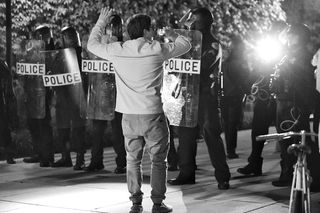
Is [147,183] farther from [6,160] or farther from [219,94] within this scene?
[6,160]

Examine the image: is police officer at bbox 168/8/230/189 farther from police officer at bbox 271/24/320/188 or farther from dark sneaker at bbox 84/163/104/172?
dark sneaker at bbox 84/163/104/172

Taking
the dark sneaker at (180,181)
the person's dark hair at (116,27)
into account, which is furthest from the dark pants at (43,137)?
the dark sneaker at (180,181)

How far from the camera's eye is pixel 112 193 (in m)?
8.57

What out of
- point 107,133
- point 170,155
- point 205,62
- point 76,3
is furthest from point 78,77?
point 76,3

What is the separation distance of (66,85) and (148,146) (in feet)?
13.4

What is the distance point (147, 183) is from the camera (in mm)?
9289

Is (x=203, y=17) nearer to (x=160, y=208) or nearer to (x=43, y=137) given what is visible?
(x=160, y=208)

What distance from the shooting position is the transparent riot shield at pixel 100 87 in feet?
33.8

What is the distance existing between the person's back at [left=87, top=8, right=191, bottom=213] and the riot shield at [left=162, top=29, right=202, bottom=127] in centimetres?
162

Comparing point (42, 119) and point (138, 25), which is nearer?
point (138, 25)

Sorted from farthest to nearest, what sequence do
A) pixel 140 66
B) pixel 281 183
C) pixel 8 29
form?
pixel 8 29 → pixel 281 183 → pixel 140 66

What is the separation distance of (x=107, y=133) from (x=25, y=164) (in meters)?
4.11

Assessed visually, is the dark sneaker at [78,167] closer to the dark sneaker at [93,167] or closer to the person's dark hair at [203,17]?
the dark sneaker at [93,167]

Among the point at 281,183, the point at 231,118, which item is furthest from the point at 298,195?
the point at 231,118
